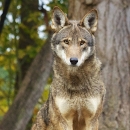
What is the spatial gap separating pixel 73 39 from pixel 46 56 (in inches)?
234

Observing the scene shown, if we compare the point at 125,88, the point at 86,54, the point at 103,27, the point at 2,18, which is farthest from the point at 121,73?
→ the point at 2,18

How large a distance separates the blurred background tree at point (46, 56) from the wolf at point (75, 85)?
2973mm

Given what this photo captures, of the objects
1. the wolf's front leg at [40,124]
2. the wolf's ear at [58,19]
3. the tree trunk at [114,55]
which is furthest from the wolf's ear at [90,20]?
the tree trunk at [114,55]

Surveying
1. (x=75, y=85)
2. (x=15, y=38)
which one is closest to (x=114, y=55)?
(x=75, y=85)

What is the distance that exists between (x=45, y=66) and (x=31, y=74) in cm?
46

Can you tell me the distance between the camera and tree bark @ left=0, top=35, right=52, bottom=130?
1330cm

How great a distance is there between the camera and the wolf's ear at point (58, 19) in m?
8.17

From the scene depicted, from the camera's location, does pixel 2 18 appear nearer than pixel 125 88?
No

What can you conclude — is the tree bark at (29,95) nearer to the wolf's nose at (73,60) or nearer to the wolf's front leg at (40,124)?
the wolf's front leg at (40,124)

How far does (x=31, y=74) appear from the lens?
13.8m

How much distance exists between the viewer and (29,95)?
1353 centimetres

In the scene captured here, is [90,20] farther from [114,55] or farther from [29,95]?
[29,95]

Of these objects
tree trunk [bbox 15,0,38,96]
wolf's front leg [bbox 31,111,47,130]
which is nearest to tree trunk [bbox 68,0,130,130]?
wolf's front leg [bbox 31,111,47,130]

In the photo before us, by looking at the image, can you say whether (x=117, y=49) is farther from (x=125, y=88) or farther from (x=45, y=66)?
(x=45, y=66)
